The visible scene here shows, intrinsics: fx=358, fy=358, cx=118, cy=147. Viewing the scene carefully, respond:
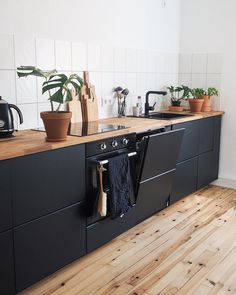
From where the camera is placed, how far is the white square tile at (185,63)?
13.3 feet

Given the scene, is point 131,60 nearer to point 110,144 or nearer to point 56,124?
point 110,144

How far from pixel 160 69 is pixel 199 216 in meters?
1.61

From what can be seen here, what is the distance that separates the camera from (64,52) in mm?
2648

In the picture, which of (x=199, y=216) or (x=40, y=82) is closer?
(x=40, y=82)

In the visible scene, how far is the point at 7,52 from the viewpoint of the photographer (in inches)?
88.6

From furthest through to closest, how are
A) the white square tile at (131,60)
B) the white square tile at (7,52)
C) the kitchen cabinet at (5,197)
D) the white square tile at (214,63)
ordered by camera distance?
the white square tile at (214,63), the white square tile at (131,60), the white square tile at (7,52), the kitchen cabinet at (5,197)

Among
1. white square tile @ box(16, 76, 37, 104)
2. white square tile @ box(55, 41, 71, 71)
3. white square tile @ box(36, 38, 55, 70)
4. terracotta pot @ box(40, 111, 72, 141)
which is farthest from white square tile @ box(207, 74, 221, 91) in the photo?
terracotta pot @ box(40, 111, 72, 141)

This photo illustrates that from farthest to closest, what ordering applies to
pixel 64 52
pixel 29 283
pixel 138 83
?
1. pixel 138 83
2. pixel 64 52
3. pixel 29 283

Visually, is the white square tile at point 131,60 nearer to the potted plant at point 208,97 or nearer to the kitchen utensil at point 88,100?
the kitchen utensil at point 88,100

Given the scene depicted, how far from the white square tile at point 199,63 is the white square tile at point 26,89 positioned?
2166mm

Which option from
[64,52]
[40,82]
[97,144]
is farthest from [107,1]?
[97,144]

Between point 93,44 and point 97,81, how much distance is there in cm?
30

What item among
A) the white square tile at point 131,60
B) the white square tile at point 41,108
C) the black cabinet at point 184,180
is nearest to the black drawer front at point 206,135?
the black cabinet at point 184,180

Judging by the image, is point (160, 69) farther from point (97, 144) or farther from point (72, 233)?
point (72, 233)
